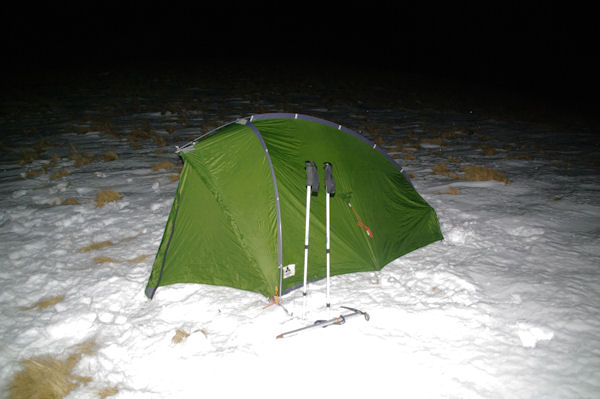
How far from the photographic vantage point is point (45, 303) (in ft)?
13.3

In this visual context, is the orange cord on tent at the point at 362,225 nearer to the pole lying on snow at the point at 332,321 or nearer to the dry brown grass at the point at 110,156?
the pole lying on snow at the point at 332,321

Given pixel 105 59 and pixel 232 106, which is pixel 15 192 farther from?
pixel 105 59

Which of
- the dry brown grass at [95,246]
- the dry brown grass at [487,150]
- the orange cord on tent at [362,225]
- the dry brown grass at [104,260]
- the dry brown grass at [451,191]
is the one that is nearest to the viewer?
the orange cord on tent at [362,225]

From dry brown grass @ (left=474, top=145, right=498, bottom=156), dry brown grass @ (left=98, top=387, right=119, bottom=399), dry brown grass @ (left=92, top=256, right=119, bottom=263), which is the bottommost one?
dry brown grass @ (left=98, top=387, right=119, bottom=399)

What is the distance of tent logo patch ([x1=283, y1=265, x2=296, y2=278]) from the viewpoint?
A: 409 cm

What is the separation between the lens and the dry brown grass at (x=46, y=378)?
2.98 meters

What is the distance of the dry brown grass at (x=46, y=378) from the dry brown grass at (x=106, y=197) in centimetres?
366

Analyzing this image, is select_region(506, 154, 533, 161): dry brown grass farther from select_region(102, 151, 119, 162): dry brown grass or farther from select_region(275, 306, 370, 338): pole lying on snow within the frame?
select_region(102, 151, 119, 162): dry brown grass

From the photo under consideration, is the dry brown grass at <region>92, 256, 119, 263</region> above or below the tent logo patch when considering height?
below

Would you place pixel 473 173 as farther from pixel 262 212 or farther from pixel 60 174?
pixel 60 174

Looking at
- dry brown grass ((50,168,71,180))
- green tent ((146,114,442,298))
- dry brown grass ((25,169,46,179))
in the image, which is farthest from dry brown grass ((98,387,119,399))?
dry brown grass ((25,169,46,179))

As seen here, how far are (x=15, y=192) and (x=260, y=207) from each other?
17.8ft

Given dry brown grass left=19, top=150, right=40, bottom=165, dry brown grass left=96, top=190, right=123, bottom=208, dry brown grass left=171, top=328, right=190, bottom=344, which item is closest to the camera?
dry brown grass left=171, top=328, right=190, bottom=344

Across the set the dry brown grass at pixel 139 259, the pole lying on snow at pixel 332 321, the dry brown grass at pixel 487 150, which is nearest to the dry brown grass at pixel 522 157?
the dry brown grass at pixel 487 150
